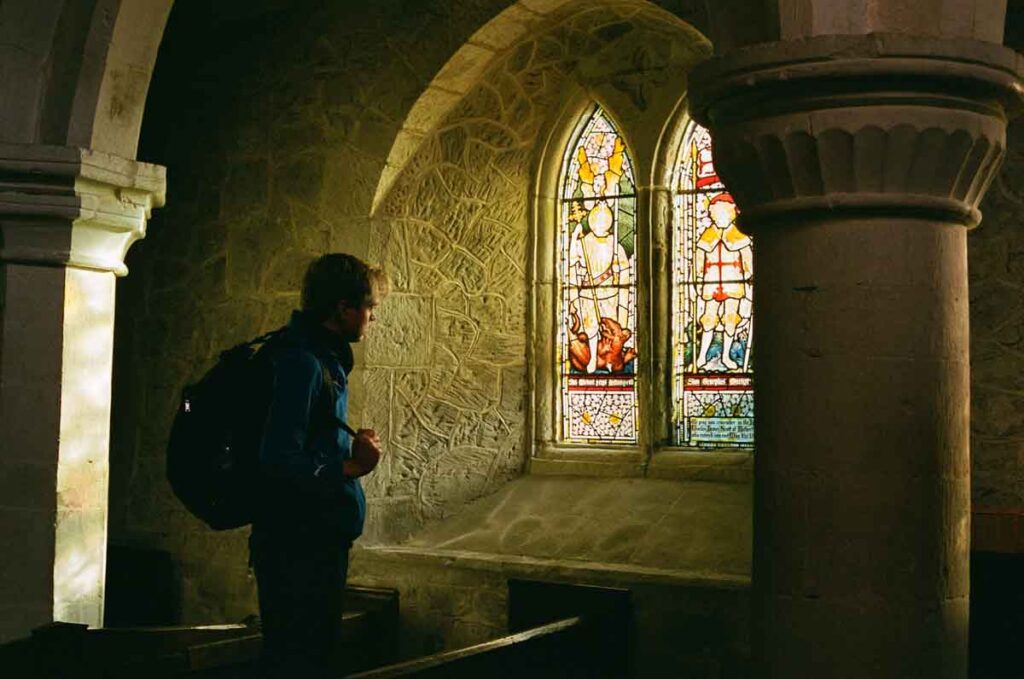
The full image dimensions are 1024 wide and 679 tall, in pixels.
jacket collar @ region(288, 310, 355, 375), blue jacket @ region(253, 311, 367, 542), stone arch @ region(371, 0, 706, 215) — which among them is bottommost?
blue jacket @ region(253, 311, 367, 542)

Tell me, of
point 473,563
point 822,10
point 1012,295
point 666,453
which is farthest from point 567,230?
point 822,10

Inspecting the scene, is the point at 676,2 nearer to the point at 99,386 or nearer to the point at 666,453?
the point at 666,453

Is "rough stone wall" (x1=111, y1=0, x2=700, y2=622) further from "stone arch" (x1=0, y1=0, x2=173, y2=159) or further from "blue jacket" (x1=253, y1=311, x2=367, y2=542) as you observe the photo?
"blue jacket" (x1=253, y1=311, x2=367, y2=542)

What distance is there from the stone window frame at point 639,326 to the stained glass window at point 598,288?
51mm

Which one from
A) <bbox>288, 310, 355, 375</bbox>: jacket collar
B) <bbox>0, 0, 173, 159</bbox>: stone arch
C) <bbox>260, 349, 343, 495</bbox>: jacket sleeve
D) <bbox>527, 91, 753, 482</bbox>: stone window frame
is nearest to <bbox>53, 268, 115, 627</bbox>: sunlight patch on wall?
<bbox>0, 0, 173, 159</bbox>: stone arch

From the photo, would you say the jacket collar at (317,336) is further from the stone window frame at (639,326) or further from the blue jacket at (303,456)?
the stone window frame at (639,326)

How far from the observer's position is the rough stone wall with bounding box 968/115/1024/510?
5137 mm

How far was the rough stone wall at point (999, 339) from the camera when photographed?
202 inches

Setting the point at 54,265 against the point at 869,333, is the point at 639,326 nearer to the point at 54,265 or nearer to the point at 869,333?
the point at 54,265

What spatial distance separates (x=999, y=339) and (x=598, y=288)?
2032 mm

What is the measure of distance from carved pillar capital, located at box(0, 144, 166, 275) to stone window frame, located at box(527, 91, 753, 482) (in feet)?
8.58

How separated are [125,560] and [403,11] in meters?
3.01

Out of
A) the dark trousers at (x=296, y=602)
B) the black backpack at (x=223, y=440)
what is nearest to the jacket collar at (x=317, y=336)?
the black backpack at (x=223, y=440)

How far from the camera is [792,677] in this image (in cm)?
286
